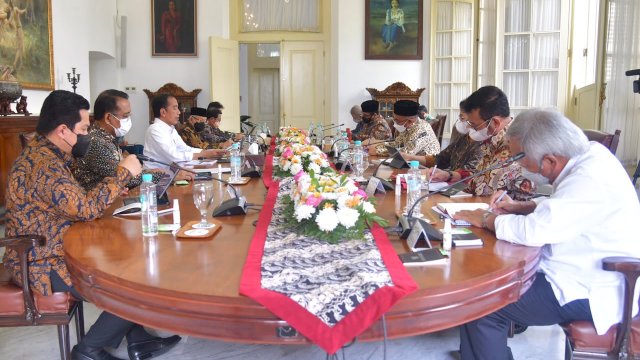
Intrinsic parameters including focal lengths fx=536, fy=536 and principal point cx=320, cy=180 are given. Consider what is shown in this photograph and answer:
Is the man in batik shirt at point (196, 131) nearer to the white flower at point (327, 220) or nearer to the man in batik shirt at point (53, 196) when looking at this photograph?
the man in batik shirt at point (53, 196)

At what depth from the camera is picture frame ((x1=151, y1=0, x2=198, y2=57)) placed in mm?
9828

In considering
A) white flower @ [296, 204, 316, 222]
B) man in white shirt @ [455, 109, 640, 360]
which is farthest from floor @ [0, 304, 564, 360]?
white flower @ [296, 204, 316, 222]

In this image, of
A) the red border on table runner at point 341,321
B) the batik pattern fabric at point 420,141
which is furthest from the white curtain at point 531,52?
the red border on table runner at point 341,321

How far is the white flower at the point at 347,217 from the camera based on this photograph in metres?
1.57

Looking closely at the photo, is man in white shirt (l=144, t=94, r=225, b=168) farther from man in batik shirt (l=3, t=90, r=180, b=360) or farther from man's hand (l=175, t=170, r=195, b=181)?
man in batik shirt (l=3, t=90, r=180, b=360)

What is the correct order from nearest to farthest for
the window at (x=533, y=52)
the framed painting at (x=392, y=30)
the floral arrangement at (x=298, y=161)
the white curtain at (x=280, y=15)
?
1. the floral arrangement at (x=298, y=161)
2. the window at (x=533, y=52)
3. the framed painting at (x=392, y=30)
4. the white curtain at (x=280, y=15)

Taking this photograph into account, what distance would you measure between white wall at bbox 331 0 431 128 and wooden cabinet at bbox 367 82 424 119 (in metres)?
0.33

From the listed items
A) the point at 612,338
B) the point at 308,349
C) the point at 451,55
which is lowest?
the point at 308,349

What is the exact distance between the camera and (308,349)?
7.95 feet

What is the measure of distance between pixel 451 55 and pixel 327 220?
8317 millimetres

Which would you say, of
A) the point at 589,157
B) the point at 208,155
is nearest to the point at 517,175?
the point at 589,157

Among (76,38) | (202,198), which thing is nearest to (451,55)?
(76,38)

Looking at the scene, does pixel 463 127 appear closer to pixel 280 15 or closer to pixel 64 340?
pixel 64 340

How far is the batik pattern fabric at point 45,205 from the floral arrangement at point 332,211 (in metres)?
0.80
